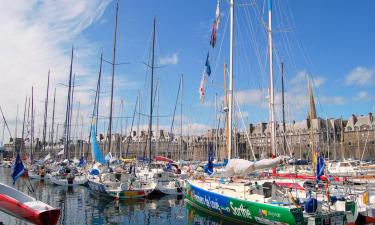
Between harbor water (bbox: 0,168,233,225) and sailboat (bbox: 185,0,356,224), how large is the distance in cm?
138

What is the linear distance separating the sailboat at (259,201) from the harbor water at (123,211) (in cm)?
138

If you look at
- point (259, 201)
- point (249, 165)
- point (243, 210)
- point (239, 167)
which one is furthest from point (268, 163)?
point (243, 210)

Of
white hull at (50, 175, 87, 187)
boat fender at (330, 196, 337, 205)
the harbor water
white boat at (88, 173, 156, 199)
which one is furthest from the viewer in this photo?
white hull at (50, 175, 87, 187)

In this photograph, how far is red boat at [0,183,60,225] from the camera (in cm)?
1633

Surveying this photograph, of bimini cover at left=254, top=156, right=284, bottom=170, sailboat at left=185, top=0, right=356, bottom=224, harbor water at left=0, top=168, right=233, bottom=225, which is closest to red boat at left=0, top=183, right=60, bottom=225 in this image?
harbor water at left=0, top=168, right=233, bottom=225

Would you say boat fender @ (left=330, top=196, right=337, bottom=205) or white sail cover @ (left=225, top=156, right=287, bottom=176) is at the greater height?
white sail cover @ (left=225, top=156, right=287, bottom=176)

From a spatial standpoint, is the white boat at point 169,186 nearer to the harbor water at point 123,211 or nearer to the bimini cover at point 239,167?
the harbor water at point 123,211

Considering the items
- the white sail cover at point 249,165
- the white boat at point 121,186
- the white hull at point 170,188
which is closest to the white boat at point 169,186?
the white hull at point 170,188

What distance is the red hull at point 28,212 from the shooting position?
53.5 feet

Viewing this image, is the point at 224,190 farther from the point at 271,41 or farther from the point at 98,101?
the point at 98,101

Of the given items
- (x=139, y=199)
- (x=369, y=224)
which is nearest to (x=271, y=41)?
(x=369, y=224)

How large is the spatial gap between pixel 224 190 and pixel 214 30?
11.7 metres

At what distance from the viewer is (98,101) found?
4812cm

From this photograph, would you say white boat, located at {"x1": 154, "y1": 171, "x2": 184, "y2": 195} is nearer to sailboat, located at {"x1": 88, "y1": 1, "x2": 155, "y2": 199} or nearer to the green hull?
sailboat, located at {"x1": 88, "y1": 1, "x2": 155, "y2": 199}
